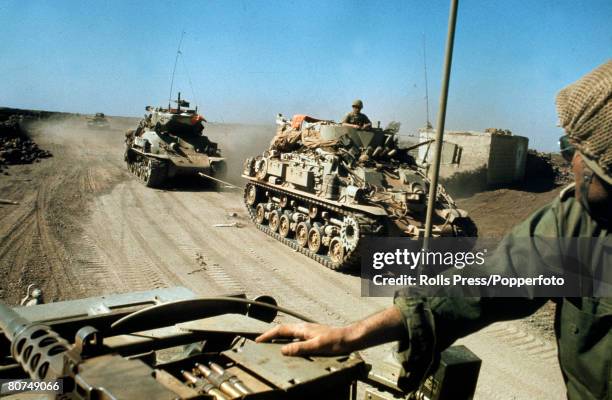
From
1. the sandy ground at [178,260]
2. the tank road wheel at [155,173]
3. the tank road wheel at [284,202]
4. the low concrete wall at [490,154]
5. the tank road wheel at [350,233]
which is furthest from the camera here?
the low concrete wall at [490,154]

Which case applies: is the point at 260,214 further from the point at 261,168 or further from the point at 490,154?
the point at 490,154

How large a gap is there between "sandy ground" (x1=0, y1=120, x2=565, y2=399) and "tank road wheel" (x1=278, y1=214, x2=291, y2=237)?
1.02 feet

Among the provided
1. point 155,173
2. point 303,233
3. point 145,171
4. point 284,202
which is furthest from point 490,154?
point 145,171

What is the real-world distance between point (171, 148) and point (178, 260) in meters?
9.65

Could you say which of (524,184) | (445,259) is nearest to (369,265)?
(445,259)

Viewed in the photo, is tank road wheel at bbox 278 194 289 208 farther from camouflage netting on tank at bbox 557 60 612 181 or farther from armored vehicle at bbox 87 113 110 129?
armored vehicle at bbox 87 113 110 129

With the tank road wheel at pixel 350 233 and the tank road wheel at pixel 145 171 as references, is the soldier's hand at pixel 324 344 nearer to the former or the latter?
the tank road wheel at pixel 350 233

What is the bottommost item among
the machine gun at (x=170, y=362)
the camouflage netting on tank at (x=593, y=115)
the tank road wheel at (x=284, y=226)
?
the tank road wheel at (x=284, y=226)

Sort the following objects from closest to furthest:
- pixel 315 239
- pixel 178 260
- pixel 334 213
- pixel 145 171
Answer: pixel 178 260 → pixel 315 239 → pixel 334 213 → pixel 145 171

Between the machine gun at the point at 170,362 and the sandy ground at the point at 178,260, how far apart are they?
3.58m

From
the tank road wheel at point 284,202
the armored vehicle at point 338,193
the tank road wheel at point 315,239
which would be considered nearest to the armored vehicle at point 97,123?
the armored vehicle at point 338,193

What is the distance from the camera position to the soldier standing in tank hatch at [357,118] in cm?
1206

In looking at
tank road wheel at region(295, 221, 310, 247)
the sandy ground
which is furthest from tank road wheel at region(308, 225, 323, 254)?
the sandy ground

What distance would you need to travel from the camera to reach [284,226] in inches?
449
